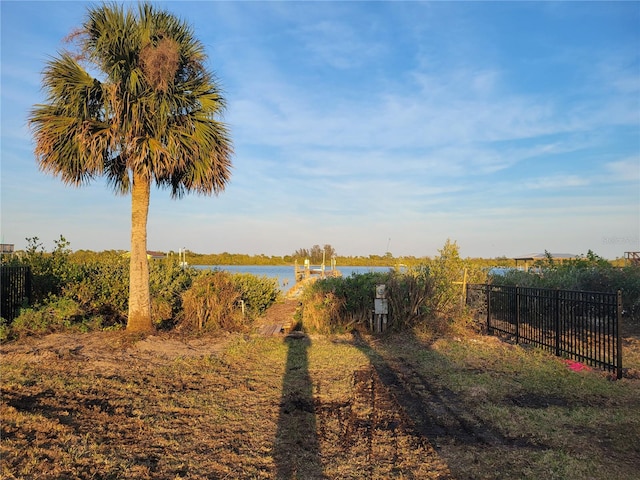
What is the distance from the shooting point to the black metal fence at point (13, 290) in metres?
10.5

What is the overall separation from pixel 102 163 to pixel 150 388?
17.9 ft

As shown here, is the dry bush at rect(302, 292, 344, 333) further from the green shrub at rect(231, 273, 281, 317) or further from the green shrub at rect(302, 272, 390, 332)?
the green shrub at rect(231, 273, 281, 317)

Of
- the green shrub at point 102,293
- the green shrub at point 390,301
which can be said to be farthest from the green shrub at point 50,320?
the green shrub at point 390,301

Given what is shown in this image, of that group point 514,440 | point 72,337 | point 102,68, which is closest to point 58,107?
point 102,68

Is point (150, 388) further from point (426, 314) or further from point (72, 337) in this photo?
point (426, 314)

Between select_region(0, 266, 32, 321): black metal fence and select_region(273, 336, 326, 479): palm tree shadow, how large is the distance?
7.14 meters

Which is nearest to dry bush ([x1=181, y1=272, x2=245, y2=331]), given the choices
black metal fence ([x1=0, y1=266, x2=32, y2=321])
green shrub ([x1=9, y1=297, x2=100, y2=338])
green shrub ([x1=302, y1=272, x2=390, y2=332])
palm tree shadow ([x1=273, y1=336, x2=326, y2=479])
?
green shrub ([x1=302, y1=272, x2=390, y2=332])

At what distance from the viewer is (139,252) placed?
32.5ft

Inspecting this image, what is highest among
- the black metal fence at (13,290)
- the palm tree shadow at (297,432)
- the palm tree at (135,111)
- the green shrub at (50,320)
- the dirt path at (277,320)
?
the palm tree at (135,111)

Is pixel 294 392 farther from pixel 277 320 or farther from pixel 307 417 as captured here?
pixel 277 320

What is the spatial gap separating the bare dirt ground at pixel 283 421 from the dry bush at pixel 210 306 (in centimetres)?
302

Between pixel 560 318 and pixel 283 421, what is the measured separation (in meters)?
6.42

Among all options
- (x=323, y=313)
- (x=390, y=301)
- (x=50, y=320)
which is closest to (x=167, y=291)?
(x=50, y=320)

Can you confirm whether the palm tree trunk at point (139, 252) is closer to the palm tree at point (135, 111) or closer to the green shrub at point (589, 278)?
the palm tree at point (135, 111)
